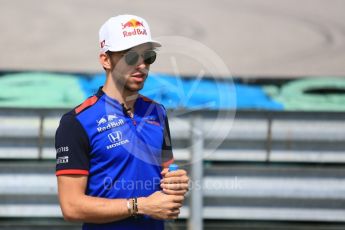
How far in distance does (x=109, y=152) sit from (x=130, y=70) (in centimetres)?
37

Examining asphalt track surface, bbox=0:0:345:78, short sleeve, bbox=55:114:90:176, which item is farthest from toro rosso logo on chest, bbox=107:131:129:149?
asphalt track surface, bbox=0:0:345:78

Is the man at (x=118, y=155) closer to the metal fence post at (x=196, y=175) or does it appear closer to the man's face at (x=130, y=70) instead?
the man's face at (x=130, y=70)

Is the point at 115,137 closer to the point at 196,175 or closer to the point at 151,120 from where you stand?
the point at 151,120

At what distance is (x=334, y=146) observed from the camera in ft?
17.1

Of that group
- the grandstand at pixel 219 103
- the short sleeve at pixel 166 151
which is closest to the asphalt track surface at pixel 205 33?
the grandstand at pixel 219 103

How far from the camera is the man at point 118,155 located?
8.62 feet

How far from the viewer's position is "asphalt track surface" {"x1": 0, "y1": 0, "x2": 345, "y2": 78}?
5402mm

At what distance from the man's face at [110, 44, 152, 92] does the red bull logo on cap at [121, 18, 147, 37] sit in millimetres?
63

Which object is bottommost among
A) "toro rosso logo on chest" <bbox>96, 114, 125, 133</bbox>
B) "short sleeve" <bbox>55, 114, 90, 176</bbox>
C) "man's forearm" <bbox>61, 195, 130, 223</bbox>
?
"man's forearm" <bbox>61, 195, 130, 223</bbox>

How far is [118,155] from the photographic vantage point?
271 cm

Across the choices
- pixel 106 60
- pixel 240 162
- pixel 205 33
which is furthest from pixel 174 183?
pixel 205 33

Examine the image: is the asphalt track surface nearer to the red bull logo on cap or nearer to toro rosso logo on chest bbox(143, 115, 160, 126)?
toro rosso logo on chest bbox(143, 115, 160, 126)

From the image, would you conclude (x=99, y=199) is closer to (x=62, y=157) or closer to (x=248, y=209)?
(x=62, y=157)

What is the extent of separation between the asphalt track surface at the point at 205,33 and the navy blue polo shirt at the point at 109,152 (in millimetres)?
2507
